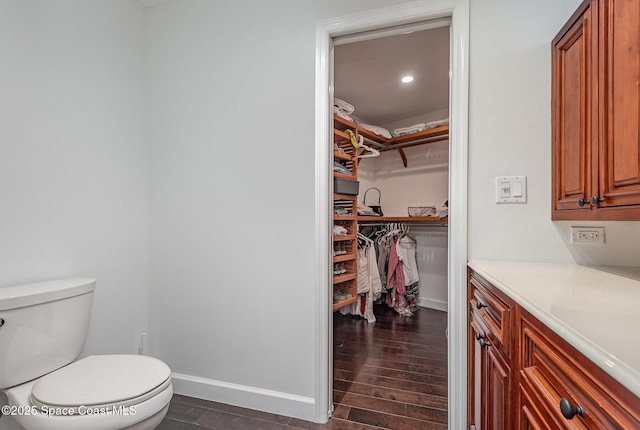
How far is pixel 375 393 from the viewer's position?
1939 millimetres

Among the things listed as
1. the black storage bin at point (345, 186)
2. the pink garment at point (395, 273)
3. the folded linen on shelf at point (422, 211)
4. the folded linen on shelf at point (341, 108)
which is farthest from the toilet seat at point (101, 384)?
the folded linen on shelf at point (422, 211)

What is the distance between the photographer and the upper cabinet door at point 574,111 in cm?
108

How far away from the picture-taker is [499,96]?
144 centimetres

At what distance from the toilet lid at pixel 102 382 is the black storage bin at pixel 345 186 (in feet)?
5.79

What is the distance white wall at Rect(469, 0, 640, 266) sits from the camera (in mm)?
1378

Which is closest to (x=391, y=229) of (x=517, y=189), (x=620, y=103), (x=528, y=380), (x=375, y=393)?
(x=375, y=393)

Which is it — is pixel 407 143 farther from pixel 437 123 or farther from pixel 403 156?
pixel 437 123

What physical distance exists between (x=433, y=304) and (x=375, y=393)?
6.99 ft

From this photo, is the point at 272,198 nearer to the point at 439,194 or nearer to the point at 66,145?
the point at 66,145

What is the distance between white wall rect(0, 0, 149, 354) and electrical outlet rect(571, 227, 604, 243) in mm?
2345

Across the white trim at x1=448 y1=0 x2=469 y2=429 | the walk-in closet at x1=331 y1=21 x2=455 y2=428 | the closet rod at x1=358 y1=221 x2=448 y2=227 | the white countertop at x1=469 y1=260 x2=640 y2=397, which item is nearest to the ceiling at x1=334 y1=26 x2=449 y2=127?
the walk-in closet at x1=331 y1=21 x2=455 y2=428

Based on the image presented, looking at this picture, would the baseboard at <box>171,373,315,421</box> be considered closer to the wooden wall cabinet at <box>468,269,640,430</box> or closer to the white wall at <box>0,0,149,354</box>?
the white wall at <box>0,0,149,354</box>

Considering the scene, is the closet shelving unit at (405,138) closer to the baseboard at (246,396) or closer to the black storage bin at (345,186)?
the black storage bin at (345,186)

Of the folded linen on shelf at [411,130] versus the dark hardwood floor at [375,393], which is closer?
the dark hardwood floor at [375,393]
